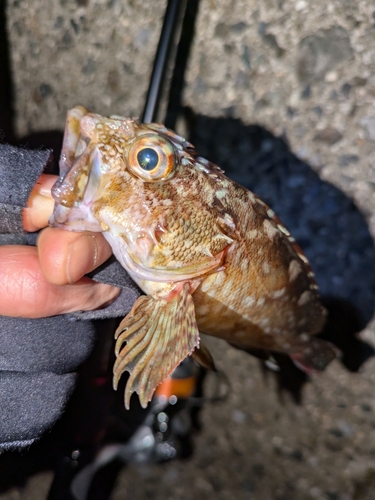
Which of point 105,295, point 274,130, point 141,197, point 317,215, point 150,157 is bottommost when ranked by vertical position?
point 105,295

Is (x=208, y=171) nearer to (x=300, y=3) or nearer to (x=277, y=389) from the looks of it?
(x=300, y=3)

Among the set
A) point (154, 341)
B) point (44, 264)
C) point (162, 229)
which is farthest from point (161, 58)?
point (154, 341)

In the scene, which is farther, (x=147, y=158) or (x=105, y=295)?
(x=105, y=295)

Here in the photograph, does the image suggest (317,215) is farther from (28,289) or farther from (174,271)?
(28,289)

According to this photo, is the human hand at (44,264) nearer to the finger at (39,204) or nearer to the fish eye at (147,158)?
the finger at (39,204)

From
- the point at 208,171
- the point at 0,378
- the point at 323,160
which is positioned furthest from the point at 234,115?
the point at 0,378

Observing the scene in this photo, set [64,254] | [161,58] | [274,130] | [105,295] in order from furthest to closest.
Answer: [274,130], [161,58], [105,295], [64,254]

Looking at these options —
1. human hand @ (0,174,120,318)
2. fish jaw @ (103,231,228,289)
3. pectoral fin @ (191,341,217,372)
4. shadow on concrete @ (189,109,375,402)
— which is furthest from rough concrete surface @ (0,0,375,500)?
human hand @ (0,174,120,318)

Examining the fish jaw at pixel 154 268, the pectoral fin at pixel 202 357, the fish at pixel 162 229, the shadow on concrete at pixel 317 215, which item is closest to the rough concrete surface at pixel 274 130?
the shadow on concrete at pixel 317 215
